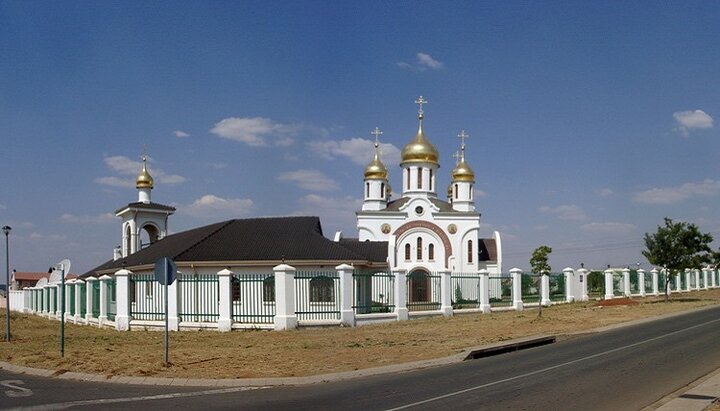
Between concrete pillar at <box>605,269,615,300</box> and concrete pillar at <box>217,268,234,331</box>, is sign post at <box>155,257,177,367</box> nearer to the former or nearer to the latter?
concrete pillar at <box>217,268,234,331</box>

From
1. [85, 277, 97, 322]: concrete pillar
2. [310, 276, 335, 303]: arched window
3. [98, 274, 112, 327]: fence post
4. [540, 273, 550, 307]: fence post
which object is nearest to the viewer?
[310, 276, 335, 303]: arched window

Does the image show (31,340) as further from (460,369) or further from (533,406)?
(533,406)

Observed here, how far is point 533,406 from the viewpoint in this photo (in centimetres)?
1053

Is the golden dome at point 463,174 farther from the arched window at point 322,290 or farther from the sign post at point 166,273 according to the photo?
the sign post at point 166,273

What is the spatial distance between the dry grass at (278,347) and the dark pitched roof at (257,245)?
7200 millimetres

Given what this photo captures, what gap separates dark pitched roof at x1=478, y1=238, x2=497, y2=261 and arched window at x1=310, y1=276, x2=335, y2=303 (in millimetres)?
41401

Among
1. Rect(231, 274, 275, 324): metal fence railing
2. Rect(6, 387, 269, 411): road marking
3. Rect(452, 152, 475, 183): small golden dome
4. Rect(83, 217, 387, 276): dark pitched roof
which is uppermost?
Rect(452, 152, 475, 183): small golden dome

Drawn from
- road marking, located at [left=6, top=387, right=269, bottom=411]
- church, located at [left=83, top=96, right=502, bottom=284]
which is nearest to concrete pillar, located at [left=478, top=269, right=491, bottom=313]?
church, located at [left=83, top=96, right=502, bottom=284]

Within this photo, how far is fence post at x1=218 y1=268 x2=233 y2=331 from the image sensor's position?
26375 millimetres

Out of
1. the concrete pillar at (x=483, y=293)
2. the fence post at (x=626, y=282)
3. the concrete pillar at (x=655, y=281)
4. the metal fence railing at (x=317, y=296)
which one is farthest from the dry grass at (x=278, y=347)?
the concrete pillar at (x=655, y=281)

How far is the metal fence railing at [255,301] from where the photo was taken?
26641mm

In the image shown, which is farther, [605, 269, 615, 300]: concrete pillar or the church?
[605, 269, 615, 300]: concrete pillar

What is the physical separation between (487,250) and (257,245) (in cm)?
3598

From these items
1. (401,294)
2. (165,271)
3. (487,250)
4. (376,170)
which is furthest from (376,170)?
(165,271)
